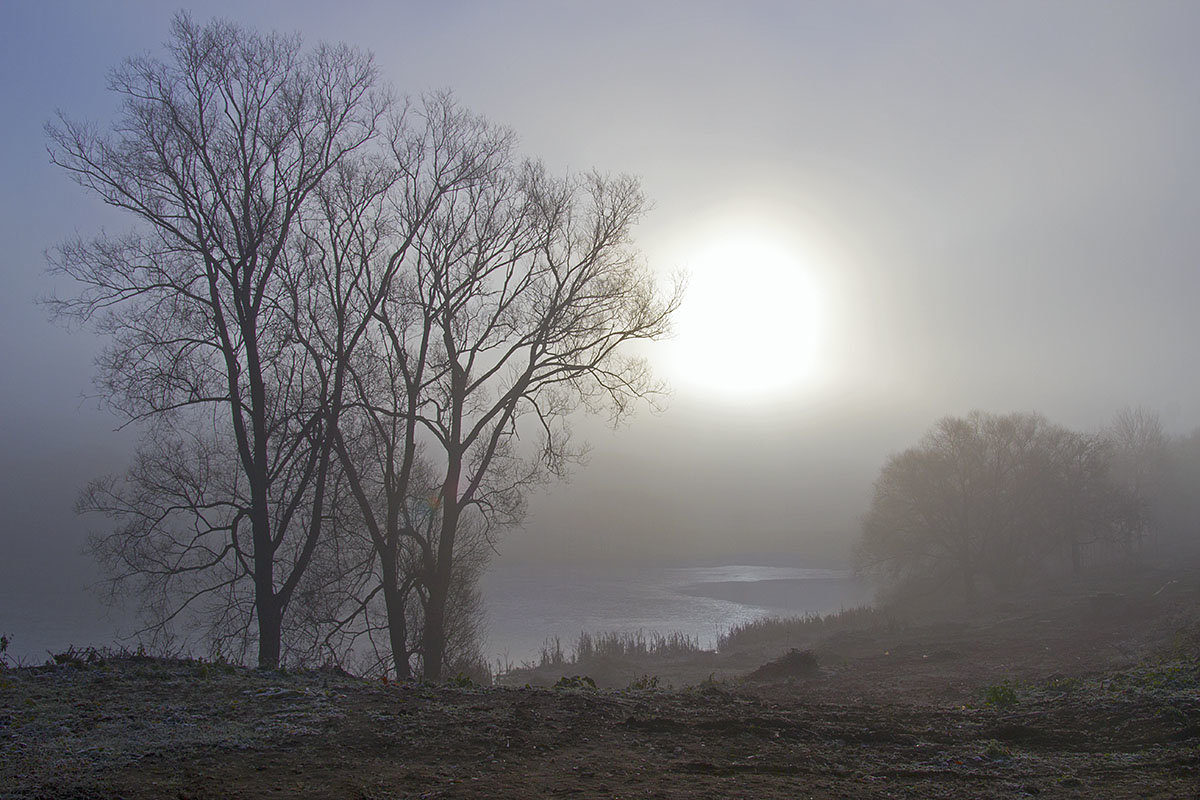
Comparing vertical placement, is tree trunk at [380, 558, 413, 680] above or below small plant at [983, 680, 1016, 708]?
above

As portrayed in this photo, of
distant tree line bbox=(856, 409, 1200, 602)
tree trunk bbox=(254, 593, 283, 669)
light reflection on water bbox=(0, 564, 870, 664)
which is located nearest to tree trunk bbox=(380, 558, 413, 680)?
tree trunk bbox=(254, 593, 283, 669)

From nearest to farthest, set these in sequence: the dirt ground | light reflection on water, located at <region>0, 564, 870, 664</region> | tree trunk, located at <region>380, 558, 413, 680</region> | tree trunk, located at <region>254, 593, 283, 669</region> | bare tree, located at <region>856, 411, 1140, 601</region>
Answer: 1. the dirt ground
2. tree trunk, located at <region>254, 593, 283, 669</region>
3. tree trunk, located at <region>380, 558, 413, 680</region>
4. light reflection on water, located at <region>0, 564, 870, 664</region>
5. bare tree, located at <region>856, 411, 1140, 601</region>

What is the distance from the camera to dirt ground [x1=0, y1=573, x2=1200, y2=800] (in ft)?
14.6

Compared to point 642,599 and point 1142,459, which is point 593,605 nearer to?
point 642,599

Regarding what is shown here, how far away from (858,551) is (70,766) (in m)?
42.3

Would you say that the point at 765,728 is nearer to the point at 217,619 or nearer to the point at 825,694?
the point at 825,694

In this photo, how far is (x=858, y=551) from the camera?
4200 cm

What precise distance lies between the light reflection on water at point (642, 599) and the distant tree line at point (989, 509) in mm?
6291

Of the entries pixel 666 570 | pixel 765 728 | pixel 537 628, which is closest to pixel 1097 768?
pixel 765 728

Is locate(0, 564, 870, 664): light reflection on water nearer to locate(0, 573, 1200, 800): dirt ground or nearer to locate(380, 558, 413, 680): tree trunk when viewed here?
locate(0, 573, 1200, 800): dirt ground

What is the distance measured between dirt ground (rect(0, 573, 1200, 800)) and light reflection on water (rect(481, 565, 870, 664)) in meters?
21.8

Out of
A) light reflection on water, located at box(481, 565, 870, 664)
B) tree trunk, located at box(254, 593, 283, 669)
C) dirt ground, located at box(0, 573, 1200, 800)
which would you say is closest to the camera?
dirt ground, located at box(0, 573, 1200, 800)

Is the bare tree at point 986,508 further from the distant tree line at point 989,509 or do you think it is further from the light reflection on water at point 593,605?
the light reflection on water at point 593,605

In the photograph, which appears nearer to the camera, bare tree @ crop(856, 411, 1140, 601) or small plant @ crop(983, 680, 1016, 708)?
small plant @ crop(983, 680, 1016, 708)
